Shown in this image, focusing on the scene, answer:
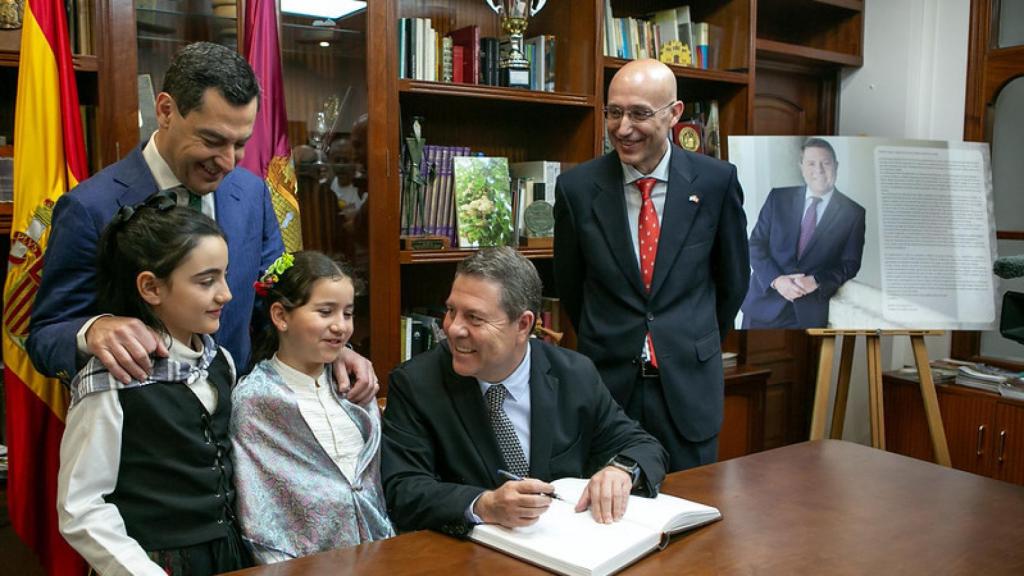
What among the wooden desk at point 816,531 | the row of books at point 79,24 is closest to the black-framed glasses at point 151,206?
the wooden desk at point 816,531

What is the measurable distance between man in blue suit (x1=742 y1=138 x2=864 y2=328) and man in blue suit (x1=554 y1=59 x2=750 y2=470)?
984mm

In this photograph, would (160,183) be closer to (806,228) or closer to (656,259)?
(656,259)

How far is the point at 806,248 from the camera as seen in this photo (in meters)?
3.72

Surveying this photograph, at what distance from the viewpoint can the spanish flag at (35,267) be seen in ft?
7.61

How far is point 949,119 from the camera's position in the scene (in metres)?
4.38

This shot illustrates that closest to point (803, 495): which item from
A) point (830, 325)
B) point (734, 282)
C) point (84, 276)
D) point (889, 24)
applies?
point (734, 282)

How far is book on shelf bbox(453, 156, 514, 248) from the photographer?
3396mm

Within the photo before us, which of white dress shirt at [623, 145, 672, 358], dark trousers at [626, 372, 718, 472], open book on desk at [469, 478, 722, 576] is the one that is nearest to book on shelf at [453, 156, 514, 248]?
white dress shirt at [623, 145, 672, 358]

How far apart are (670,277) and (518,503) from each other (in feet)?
4.11

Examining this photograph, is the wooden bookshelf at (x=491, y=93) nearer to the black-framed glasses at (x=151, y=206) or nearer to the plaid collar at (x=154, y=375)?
the black-framed glasses at (x=151, y=206)

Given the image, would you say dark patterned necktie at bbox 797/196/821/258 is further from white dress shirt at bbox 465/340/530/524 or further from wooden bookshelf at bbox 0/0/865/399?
white dress shirt at bbox 465/340/530/524

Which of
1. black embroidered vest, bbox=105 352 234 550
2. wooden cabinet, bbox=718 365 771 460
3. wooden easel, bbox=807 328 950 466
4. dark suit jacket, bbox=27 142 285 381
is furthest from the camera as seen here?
wooden cabinet, bbox=718 365 771 460

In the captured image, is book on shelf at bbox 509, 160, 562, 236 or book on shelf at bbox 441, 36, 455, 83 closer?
book on shelf at bbox 441, 36, 455, 83

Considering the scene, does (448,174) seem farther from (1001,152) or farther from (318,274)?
(1001,152)
